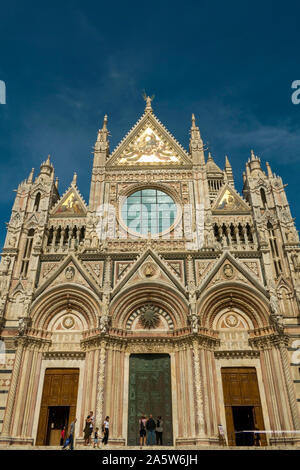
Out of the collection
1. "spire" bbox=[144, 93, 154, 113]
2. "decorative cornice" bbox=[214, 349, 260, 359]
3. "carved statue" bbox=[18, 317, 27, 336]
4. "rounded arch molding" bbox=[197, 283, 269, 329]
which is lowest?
"decorative cornice" bbox=[214, 349, 260, 359]

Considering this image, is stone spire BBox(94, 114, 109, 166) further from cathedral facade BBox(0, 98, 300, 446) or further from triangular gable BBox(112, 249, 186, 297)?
triangular gable BBox(112, 249, 186, 297)

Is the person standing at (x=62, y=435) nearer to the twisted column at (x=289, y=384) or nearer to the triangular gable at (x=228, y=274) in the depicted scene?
the triangular gable at (x=228, y=274)

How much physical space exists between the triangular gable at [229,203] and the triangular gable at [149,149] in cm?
336

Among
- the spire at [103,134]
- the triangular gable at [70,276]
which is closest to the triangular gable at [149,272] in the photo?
the triangular gable at [70,276]

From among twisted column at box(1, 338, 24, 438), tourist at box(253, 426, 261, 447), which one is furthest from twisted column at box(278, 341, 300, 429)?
twisted column at box(1, 338, 24, 438)

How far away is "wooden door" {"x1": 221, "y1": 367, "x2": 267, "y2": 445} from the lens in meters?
17.2

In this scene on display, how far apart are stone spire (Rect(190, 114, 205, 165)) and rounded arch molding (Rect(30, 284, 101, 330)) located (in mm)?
11760

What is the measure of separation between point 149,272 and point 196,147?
10.5 metres

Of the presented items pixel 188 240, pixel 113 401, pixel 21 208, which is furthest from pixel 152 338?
pixel 21 208

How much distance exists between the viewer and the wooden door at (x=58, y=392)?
17375 millimetres
